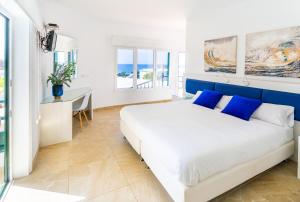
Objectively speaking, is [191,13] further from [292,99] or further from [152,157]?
[152,157]

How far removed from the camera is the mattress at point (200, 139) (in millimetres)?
1783

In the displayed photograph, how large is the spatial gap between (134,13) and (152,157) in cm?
382

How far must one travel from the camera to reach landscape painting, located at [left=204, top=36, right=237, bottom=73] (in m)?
3.89

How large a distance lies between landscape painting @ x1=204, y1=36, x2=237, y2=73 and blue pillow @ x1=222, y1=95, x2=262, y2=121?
970 millimetres

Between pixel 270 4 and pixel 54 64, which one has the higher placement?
pixel 270 4

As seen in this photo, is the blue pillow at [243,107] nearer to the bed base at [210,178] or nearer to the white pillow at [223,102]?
the white pillow at [223,102]

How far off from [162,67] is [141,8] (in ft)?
9.87

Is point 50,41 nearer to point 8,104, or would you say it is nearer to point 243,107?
point 8,104

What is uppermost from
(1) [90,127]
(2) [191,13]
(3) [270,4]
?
(2) [191,13]

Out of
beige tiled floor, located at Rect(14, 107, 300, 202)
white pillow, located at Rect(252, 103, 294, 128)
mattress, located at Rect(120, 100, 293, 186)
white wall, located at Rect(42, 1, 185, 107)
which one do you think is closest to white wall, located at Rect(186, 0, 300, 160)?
white pillow, located at Rect(252, 103, 294, 128)

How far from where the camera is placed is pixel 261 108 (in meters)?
3.00

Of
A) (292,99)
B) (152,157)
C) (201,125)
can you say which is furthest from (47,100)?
(292,99)

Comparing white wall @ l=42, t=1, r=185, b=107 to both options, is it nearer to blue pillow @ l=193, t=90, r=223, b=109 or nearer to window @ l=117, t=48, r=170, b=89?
window @ l=117, t=48, r=170, b=89

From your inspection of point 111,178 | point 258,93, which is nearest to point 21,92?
point 111,178
